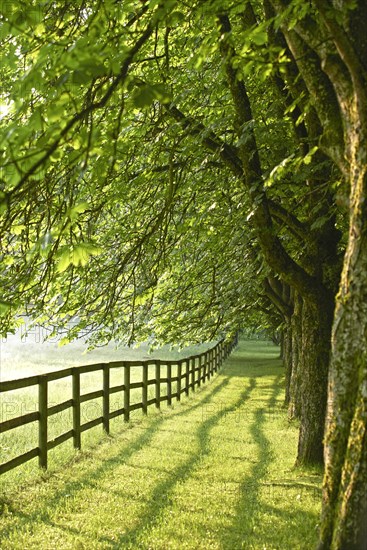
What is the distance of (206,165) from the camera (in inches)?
349

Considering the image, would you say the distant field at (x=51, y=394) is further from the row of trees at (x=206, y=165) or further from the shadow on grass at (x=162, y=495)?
the row of trees at (x=206, y=165)

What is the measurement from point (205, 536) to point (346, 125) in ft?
12.4

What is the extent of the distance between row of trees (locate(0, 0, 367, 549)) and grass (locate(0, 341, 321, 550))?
105 centimetres

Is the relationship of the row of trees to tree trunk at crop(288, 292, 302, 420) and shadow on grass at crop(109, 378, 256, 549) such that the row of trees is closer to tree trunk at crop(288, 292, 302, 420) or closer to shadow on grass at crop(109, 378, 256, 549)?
tree trunk at crop(288, 292, 302, 420)

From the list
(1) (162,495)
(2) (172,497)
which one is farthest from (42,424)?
(2) (172,497)

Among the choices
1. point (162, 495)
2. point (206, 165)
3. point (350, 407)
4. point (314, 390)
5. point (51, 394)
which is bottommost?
point (51, 394)

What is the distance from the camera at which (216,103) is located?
9383 millimetres

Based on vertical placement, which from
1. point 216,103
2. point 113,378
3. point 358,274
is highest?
point 216,103

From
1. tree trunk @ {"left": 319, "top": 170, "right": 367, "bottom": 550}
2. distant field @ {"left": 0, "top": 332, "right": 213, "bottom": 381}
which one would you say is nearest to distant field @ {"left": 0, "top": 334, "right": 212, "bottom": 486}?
distant field @ {"left": 0, "top": 332, "right": 213, "bottom": 381}

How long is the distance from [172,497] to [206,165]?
14.9ft

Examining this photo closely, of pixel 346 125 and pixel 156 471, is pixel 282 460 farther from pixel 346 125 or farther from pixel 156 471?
pixel 346 125

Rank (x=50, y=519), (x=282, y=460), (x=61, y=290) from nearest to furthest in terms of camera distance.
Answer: (x=50, y=519) < (x=282, y=460) < (x=61, y=290)

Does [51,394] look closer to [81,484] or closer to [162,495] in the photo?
[81,484]

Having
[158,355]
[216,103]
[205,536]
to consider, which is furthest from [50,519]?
[158,355]
